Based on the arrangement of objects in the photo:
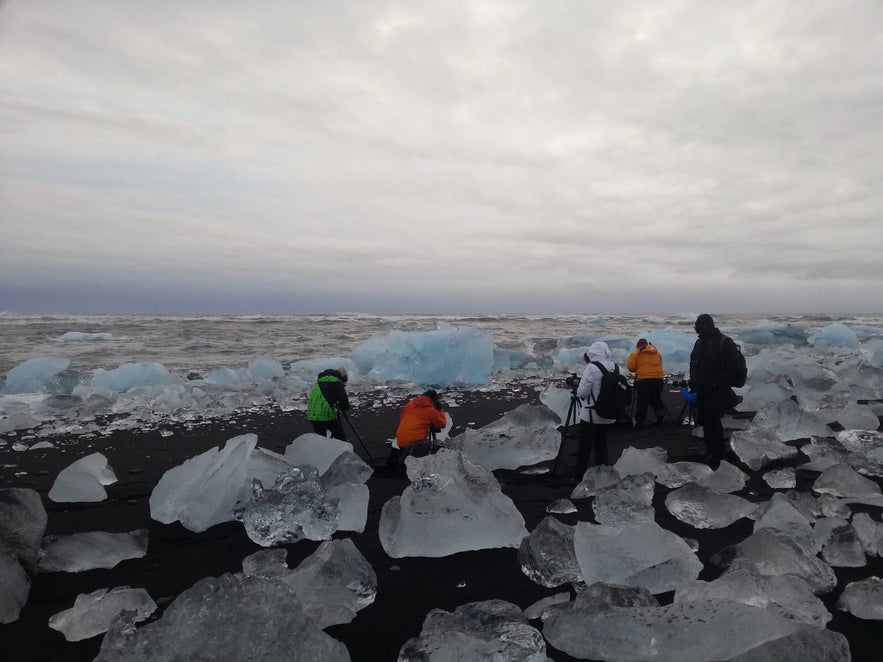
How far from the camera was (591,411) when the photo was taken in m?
5.73

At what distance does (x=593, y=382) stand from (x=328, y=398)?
3.49 meters

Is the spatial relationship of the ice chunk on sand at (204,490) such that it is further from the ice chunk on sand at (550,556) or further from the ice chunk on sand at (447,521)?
the ice chunk on sand at (550,556)

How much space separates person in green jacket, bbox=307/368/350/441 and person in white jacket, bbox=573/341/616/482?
3084mm

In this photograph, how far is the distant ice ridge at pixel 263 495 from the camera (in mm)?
4410

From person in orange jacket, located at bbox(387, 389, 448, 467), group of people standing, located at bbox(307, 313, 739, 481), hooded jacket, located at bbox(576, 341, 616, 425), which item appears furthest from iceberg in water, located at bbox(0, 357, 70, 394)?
hooded jacket, located at bbox(576, 341, 616, 425)

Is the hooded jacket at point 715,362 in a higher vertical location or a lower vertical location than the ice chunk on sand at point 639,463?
higher

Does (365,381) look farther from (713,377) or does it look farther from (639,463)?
(713,377)

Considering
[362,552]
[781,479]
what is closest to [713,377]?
[781,479]

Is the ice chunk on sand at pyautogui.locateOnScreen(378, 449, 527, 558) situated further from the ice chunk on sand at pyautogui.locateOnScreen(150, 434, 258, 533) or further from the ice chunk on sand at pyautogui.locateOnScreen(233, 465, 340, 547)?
the ice chunk on sand at pyautogui.locateOnScreen(150, 434, 258, 533)

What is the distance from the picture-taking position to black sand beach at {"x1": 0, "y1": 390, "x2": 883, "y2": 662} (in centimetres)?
300

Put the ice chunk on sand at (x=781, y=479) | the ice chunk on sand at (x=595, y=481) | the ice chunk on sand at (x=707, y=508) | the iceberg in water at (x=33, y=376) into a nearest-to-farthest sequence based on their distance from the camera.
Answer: the ice chunk on sand at (x=707, y=508), the ice chunk on sand at (x=595, y=481), the ice chunk on sand at (x=781, y=479), the iceberg in water at (x=33, y=376)

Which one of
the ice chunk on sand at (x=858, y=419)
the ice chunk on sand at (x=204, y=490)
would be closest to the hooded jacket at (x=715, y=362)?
the ice chunk on sand at (x=858, y=419)

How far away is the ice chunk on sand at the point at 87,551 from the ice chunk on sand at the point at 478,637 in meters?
2.58

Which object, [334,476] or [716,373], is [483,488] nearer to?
[334,476]
